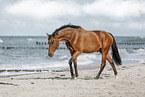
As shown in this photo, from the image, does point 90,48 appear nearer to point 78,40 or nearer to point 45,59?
point 78,40

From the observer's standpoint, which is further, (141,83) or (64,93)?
(141,83)

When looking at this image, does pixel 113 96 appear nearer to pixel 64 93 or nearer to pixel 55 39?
pixel 64 93

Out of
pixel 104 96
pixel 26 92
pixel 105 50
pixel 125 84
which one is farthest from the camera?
pixel 105 50

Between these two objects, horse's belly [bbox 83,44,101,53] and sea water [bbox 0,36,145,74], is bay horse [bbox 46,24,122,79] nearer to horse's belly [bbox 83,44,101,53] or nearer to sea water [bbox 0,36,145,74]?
horse's belly [bbox 83,44,101,53]

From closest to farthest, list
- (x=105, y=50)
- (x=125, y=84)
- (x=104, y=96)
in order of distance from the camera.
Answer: (x=104, y=96), (x=125, y=84), (x=105, y=50)

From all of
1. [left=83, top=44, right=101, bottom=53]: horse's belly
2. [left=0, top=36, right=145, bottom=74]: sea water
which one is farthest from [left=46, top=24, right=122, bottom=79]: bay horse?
[left=0, top=36, right=145, bottom=74]: sea water

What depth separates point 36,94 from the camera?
6.20 m

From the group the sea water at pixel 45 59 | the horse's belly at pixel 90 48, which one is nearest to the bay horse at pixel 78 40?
the horse's belly at pixel 90 48

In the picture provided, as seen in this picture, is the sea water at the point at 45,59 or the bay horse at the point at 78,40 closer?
the bay horse at the point at 78,40

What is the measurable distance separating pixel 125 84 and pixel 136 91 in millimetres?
1228

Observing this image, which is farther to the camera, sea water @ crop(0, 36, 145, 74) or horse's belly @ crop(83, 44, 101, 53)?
sea water @ crop(0, 36, 145, 74)

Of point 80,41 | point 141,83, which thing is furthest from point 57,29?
point 141,83

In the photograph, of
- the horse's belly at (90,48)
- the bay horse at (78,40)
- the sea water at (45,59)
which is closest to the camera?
the bay horse at (78,40)

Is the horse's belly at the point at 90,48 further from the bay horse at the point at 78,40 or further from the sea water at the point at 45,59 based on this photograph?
the sea water at the point at 45,59
